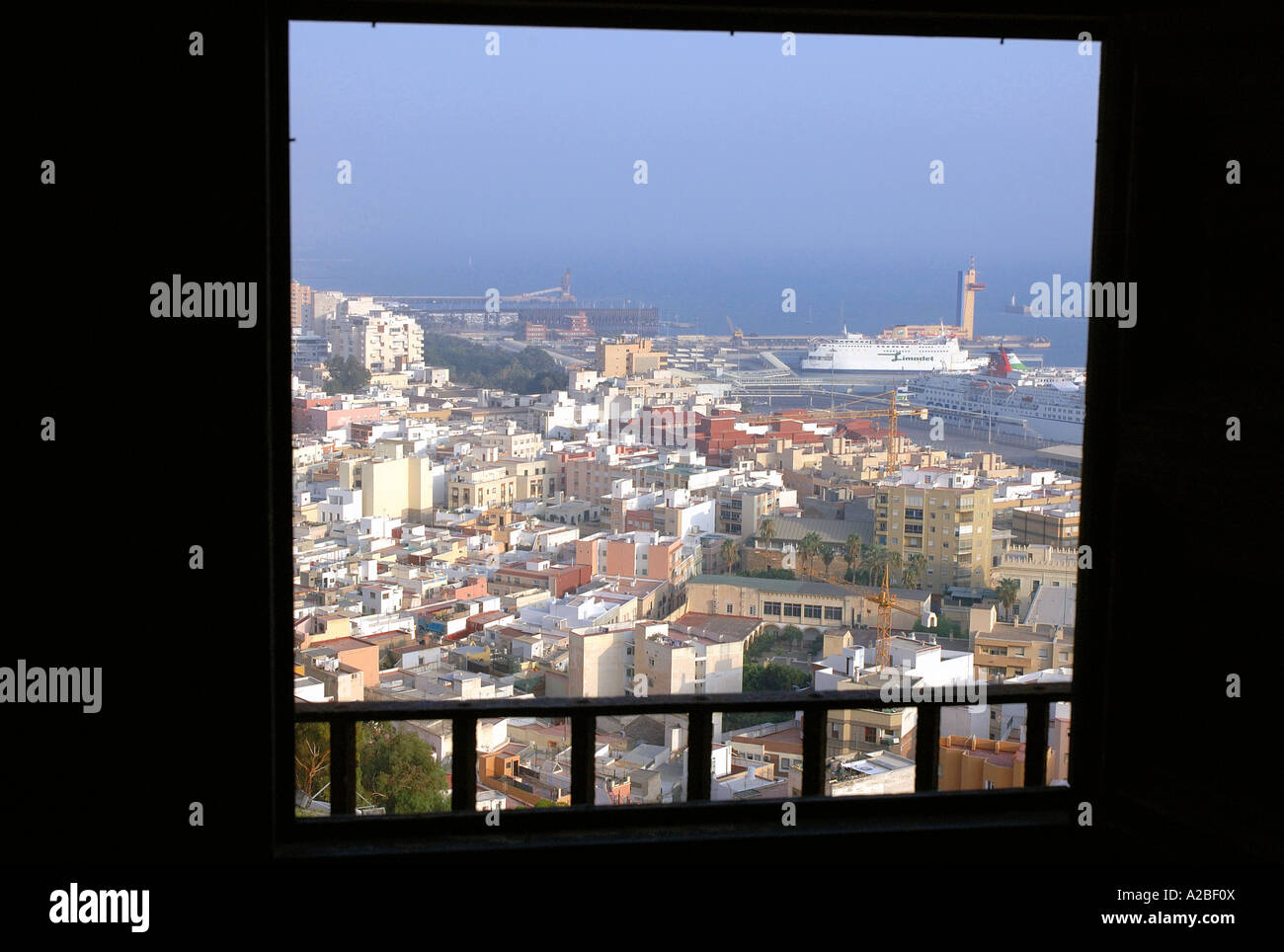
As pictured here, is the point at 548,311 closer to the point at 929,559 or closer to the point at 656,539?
the point at 656,539

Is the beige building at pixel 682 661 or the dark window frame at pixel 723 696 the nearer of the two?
the dark window frame at pixel 723 696

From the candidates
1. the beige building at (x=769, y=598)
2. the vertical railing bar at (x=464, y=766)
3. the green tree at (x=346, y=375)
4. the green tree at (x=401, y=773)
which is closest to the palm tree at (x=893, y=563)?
the beige building at (x=769, y=598)

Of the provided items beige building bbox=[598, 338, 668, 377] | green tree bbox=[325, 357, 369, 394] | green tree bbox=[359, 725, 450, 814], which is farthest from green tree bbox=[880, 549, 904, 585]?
green tree bbox=[325, 357, 369, 394]

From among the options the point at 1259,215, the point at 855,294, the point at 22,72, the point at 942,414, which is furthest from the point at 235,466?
the point at 1259,215

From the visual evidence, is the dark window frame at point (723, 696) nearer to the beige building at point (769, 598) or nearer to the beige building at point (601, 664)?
the beige building at point (601, 664)

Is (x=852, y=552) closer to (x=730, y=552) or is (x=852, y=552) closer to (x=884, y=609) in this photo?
(x=884, y=609)

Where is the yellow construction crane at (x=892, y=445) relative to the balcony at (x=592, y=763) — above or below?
above

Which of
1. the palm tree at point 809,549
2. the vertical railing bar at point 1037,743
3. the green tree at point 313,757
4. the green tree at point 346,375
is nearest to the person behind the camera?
the green tree at point 346,375

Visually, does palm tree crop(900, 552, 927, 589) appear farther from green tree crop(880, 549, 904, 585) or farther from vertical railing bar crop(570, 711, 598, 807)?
vertical railing bar crop(570, 711, 598, 807)
